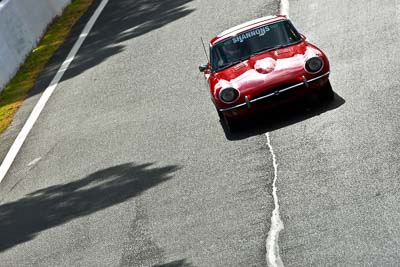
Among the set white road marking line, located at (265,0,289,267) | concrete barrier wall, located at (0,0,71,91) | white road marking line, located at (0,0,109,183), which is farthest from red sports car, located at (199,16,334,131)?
concrete barrier wall, located at (0,0,71,91)

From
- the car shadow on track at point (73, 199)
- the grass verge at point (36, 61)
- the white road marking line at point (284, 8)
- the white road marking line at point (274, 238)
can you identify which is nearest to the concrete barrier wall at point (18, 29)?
the grass verge at point (36, 61)

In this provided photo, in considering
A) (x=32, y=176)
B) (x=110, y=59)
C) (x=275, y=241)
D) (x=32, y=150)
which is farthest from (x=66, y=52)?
(x=275, y=241)

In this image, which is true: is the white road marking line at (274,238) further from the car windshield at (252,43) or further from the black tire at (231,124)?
the car windshield at (252,43)

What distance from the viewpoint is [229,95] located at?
1420 centimetres

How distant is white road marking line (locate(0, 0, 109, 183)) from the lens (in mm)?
17078

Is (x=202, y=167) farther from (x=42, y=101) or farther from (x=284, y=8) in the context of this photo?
(x=284, y=8)

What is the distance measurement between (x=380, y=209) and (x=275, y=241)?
3.51 ft

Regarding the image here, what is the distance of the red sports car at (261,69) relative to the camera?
552 inches

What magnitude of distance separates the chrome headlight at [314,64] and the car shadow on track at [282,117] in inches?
19.6

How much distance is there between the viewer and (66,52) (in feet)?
76.7

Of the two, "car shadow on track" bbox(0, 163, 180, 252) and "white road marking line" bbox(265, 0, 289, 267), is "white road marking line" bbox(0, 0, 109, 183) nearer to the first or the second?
"car shadow on track" bbox(0, 163, 180, 252)

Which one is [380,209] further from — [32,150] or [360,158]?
[32,150]

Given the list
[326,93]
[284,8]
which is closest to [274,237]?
[326,93]

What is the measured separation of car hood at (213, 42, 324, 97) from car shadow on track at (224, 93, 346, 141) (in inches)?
17.0
